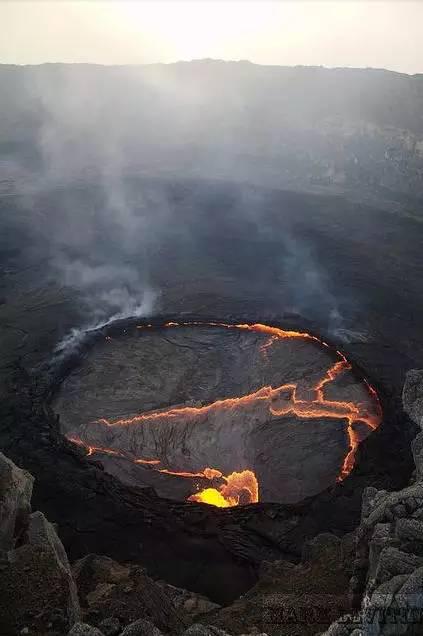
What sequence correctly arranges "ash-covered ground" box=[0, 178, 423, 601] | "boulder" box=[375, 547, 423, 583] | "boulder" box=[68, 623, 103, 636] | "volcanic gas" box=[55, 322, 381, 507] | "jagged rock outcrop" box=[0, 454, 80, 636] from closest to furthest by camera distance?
1. "boulder" box=[68, 623, 103, 636]
2. "boulder" box=[375, 547, 423, 583]
3. "jagged rock outcrop" box=[0, 454, 80, 636]
4. "ash-covered ground" box=[0, 178, 423, 601]
5. "volcanic gas" box=[55, 322, 381, 507]

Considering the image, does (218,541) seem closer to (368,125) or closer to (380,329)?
(380,329)

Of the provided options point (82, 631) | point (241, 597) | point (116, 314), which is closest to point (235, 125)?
point (116, 314)

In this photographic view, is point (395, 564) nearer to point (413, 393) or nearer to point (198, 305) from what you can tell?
point (413, 393)

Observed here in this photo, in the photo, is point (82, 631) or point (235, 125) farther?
point (235, 125)

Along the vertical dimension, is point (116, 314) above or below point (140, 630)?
below

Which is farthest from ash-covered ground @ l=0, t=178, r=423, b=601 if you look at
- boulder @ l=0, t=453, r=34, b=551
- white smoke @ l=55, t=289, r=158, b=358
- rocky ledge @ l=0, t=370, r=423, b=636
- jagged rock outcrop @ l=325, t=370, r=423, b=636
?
jagged rock outcrop @ l=325, t=370, r=423, b=636

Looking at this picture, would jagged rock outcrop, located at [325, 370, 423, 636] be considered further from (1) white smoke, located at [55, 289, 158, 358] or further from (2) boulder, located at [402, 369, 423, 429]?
(1) white smoke, located at [55, 289, 158, 358]
